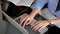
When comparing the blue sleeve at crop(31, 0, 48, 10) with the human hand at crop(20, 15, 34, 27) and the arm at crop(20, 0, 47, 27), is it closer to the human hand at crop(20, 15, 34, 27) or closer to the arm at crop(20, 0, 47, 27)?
the arm at crop(20, 0, 47, 27)

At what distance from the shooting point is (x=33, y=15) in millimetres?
1093

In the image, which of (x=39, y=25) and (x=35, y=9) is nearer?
(x=39, y=25)

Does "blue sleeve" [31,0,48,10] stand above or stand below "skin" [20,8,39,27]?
above

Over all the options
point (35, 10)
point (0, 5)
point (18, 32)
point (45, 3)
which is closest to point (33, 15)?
point (35, 10)

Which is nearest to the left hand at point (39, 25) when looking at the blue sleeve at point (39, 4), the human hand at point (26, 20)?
the human hand at point (26, 20)

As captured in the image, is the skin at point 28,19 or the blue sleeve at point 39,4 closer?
the skin at point 28,19

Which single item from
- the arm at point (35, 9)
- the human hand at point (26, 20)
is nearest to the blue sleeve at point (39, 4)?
the arm at point (35, 9)

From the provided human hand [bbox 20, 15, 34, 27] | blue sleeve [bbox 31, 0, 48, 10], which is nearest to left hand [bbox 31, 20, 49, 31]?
human hand [bbox 20, 15, 34, 27]

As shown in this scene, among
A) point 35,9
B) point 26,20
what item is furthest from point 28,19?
point 35,9

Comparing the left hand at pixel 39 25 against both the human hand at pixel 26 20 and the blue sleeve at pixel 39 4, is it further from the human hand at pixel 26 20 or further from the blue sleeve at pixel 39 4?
the blue sleeve at pixel 39 4

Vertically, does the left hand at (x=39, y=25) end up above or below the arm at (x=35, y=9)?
below

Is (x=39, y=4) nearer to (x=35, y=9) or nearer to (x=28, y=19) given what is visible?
(x=35, y=9)

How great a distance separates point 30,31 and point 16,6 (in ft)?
1.15

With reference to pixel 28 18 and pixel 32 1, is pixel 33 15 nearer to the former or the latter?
pixel 28 18
